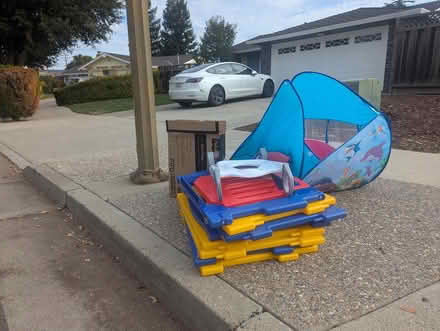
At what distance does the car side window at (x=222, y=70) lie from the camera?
12289mm

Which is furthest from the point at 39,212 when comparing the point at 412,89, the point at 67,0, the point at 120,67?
the point at 120,67

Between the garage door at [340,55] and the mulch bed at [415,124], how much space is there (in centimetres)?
449

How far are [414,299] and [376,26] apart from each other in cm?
1296

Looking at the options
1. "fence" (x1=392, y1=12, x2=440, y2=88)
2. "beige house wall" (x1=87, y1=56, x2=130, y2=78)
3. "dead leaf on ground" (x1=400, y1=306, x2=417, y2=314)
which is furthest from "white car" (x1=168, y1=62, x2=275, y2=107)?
"beige house wall" (x1=87, y1=56, x2=130, y2=78)

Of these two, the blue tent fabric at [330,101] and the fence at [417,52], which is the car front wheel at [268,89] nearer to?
the fence at [417,52]

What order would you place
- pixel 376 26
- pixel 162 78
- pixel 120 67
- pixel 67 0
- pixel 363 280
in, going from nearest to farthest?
pixel 363 280
pixel 376 26
pixel 67 0
pixel 162 78
pixel 120 67

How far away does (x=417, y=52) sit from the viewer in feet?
36.9

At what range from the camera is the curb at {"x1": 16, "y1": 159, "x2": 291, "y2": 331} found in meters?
1.69

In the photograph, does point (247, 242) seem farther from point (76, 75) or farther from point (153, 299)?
point (76, 75)

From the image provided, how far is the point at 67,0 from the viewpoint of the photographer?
17.8m

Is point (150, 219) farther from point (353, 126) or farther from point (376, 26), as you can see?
point (376, 26)

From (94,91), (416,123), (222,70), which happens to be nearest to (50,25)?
(94,91)

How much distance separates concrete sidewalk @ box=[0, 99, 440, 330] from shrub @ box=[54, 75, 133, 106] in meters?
18.5

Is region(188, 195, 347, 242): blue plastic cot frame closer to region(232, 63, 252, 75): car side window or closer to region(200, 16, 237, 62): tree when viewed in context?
region(232, 63, 252, 75): car side window
